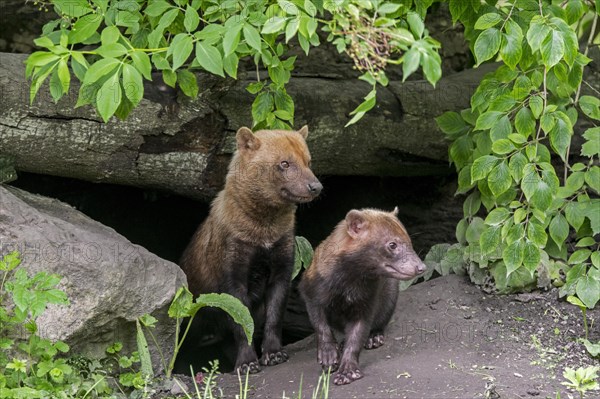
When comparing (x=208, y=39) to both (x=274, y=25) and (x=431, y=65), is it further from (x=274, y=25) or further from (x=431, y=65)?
(x=431, y=65)

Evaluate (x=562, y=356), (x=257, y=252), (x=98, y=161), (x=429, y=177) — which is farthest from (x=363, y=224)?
(x=429, y=177)

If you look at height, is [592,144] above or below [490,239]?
above

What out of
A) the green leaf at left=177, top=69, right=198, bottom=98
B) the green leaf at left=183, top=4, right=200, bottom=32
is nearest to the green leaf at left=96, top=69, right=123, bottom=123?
the green leaf at left=183, top=4, right=200, bottom=32

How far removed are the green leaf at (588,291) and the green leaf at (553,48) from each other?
6.66ft

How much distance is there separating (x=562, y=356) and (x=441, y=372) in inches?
38.1

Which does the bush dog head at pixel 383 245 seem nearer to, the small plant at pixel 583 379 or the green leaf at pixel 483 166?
the green leaf at pixel 483 166

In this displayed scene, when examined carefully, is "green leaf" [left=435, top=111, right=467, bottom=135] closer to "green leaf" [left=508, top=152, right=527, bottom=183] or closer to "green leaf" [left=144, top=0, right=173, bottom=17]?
"green leaf" [left=508, top=152, right=527, bottom=183]

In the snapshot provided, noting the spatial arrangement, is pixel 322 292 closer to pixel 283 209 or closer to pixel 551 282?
pixel 283 209

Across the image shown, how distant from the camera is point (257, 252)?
6.89 meters

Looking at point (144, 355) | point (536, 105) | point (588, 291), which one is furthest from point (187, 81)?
point (588, 291)

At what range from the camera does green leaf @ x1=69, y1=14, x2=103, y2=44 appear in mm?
5023

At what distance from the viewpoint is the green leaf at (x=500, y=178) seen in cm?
609

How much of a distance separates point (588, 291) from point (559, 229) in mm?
527

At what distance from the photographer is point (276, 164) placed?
22.0 ft
